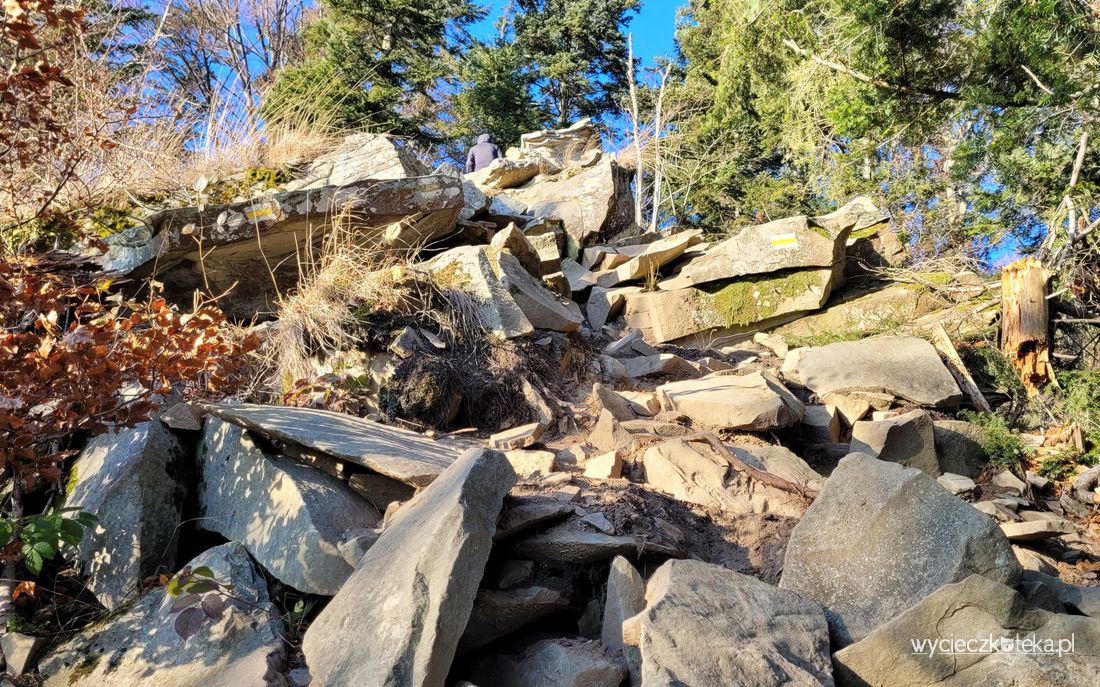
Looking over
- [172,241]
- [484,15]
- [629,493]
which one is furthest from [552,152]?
[629,493]

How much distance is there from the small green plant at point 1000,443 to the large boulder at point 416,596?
5.31 meters

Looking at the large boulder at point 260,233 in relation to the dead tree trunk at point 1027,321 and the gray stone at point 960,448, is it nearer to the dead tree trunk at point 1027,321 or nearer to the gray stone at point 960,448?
the gray stone at point 960,448

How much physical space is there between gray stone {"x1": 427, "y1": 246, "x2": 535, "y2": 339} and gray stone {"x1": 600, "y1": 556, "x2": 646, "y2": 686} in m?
2.83

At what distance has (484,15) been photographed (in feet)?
63.2

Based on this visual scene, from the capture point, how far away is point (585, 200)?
11.1 m

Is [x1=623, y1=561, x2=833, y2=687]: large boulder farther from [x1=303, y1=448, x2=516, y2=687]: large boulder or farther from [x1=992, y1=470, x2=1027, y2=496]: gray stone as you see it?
[x1=992, y1=470, x2=1027, y2=496]: gray stone

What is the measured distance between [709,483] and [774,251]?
527 centimetres

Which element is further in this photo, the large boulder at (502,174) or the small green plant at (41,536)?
the large boulder at (502,174)

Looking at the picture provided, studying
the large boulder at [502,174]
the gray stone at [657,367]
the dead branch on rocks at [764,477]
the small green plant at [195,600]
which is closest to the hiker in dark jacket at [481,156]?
the large boulder at [502,174]

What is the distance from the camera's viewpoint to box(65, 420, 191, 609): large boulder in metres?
2.89

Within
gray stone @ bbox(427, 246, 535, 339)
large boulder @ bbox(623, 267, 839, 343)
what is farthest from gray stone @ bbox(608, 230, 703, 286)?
gray stone @ bbox(427, 246, 535, 339)

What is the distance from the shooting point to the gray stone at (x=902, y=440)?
526 centimetres

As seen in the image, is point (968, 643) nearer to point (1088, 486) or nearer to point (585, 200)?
point (1088, 486)

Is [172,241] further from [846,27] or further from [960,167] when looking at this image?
[960,167]
